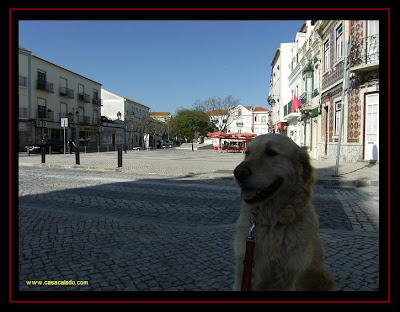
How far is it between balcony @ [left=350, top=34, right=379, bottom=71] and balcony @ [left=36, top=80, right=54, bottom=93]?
35.6 m

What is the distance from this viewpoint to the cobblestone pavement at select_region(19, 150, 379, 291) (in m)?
2.71

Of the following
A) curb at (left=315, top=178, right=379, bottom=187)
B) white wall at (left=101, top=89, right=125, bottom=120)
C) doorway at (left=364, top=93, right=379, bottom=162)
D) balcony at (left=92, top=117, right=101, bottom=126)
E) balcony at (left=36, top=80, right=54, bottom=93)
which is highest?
white wall at (left=101, top=89, right=125, bottom=120)

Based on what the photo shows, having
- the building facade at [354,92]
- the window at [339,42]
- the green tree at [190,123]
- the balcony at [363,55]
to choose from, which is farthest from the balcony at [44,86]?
the balcony at [363,55]

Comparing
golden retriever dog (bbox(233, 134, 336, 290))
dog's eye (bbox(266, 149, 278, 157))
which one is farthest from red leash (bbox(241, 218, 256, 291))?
dog's eye (bbox(266, 149, 278, 157))

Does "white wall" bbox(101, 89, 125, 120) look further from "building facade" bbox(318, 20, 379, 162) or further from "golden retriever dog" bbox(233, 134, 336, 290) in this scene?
"golden retriever dog" bbox(233, 134, 336, 290)

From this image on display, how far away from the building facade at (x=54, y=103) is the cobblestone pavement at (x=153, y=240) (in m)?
28.0

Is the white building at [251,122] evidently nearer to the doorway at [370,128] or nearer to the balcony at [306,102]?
the balcony at [306,102]

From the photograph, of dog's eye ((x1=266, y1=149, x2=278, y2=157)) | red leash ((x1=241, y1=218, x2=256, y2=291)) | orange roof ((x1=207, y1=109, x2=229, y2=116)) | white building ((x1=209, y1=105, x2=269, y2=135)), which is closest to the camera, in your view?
red leash ((x1=241, y1=218, x2=256, y2=291))

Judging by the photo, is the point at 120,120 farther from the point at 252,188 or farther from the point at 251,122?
the point at 252,188

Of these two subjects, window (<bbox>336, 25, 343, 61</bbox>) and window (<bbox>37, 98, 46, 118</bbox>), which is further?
window (<bbox>37, 98, 46, 118</bbox>)

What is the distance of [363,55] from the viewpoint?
13.4 m
